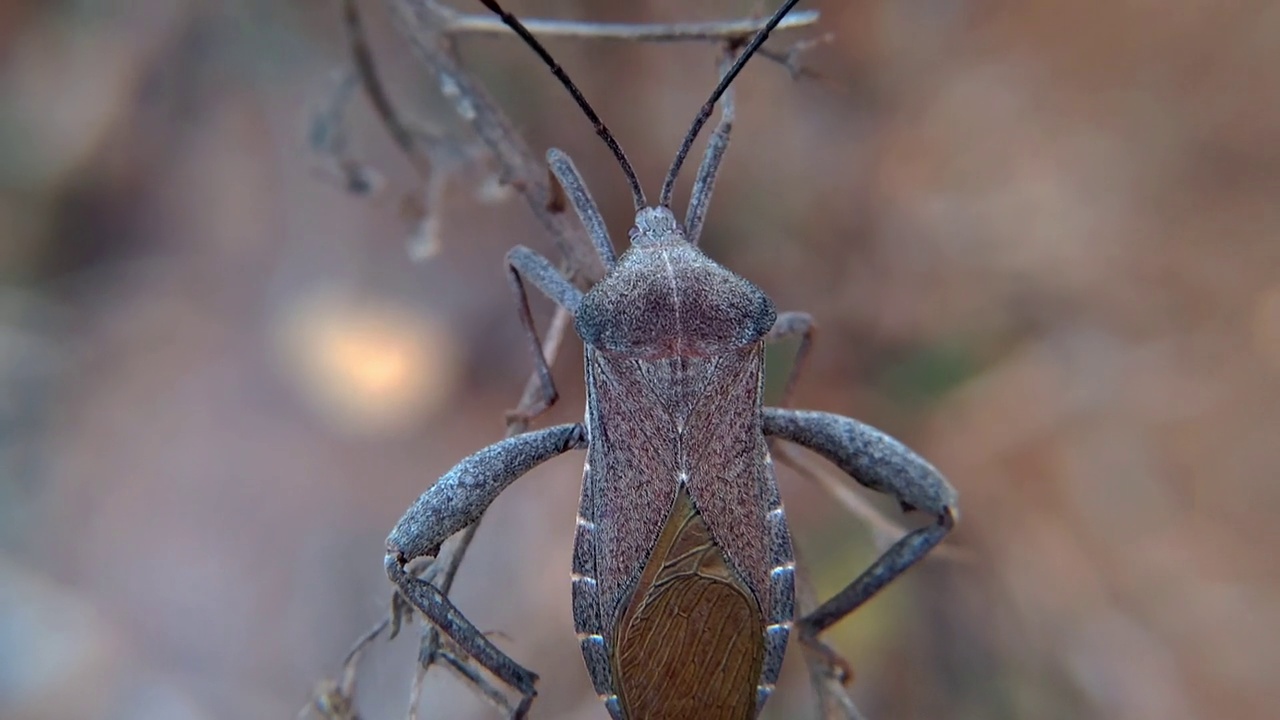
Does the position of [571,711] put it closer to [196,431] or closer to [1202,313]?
[196,431]

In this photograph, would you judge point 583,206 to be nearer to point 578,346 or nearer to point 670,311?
point 670,311

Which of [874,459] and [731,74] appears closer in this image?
[731,74]

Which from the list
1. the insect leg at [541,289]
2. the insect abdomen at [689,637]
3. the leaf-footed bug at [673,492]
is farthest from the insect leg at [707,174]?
the insect abdomen at [689,637]

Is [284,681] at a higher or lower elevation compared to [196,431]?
lower

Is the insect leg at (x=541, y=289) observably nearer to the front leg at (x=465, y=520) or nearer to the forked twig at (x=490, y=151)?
the forked twig at (x=490, y=151)

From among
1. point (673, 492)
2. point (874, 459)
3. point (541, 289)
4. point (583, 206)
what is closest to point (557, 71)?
point (583, 206)

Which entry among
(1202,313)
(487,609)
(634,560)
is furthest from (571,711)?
(1202,313)

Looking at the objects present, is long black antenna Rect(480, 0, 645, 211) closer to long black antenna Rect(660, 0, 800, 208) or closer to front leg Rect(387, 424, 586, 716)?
long black antenna Rect(660, 0, 800, 208)

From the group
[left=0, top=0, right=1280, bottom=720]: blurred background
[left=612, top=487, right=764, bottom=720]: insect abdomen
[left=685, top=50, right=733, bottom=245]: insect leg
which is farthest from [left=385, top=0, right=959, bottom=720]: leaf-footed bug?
[left=0, top=0, right=1280, bottom=720]: blurred background
